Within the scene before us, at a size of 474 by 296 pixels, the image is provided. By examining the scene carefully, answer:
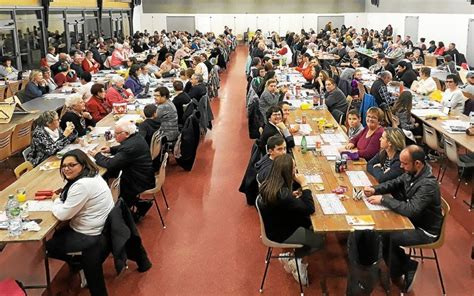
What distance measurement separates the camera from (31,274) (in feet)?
16.2

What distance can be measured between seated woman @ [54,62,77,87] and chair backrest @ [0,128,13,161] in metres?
4.10

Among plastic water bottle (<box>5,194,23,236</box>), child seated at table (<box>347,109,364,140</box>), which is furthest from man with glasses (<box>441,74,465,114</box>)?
plastic water bottle (<box>5,194,23,236</box>)

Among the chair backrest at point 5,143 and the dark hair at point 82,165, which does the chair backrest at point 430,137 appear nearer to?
the dark hair at point 82,165

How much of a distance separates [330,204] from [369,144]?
1555 mm

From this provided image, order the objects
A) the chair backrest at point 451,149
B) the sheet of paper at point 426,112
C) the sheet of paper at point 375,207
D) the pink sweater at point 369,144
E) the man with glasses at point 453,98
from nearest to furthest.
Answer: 1. the sheet of paper at point 375,207
2. the pink sweater at point 369,144
3. the chair backrest at point 451,149
4. the sheet of paper at point 426,112
5. the man with glasses at point 453,98

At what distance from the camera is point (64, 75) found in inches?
441

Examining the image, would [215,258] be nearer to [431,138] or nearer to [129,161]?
[129,161]

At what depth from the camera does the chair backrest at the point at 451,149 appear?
6285 millimetres

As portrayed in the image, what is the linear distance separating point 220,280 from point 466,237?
112 inches

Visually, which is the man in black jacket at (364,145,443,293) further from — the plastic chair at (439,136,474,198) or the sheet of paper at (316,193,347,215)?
the plastic chair at (439,136,474,198)

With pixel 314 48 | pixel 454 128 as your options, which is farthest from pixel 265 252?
pixel 314 48

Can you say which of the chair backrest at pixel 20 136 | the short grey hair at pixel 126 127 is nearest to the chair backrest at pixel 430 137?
the short grey hair at pixel 126 127

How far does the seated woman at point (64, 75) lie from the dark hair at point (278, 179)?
8.13 m

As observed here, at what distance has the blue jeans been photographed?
164 inches
